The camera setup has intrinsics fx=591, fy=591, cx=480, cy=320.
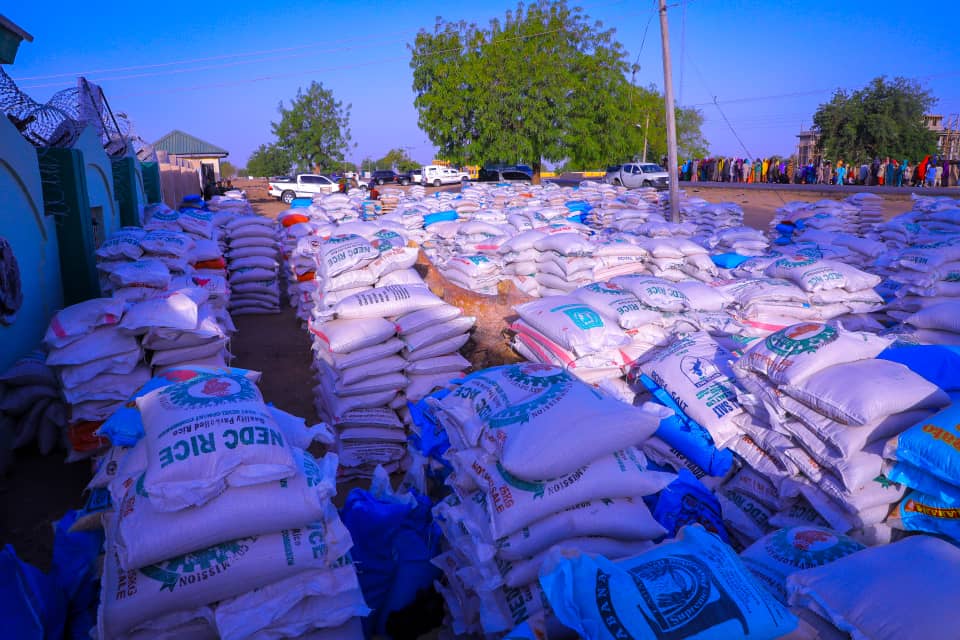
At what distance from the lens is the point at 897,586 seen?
5.34ft

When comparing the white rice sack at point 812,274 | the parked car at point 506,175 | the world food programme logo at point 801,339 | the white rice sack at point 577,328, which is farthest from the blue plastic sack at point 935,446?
the parked car at point 506,175

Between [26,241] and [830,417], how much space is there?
5.53 m

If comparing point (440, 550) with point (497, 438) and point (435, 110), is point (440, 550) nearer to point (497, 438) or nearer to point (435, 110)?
point (497, 438)

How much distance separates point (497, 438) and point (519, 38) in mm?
27305

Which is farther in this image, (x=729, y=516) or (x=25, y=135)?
(x=25, y=135)

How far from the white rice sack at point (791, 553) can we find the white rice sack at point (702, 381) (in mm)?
922

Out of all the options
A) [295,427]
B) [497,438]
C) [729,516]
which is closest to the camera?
[497,438]

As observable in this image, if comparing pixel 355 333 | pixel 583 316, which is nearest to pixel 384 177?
pixel 355 333

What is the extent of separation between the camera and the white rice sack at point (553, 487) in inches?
83.5

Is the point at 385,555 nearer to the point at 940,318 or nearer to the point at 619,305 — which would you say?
the point at 619,305

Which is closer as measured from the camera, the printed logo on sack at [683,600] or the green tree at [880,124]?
the printed logo on sack at [683,600]

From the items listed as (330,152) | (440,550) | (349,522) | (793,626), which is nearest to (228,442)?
(349,522)

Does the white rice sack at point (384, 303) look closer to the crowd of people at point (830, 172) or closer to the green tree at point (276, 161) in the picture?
the crowd of people at point (830, 172)

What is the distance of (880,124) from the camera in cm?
2736
